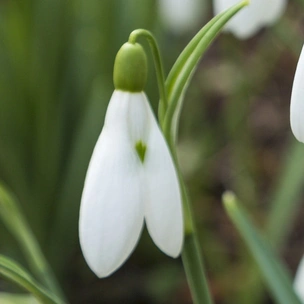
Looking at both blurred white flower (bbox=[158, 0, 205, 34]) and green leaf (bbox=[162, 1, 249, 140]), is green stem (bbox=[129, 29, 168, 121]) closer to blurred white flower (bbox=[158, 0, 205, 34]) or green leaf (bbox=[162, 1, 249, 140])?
green leaf (bbox=[162, 1, 249, 140])

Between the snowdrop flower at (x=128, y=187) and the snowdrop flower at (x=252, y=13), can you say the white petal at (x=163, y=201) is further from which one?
the snowdrop flower at (x=252, y=13)

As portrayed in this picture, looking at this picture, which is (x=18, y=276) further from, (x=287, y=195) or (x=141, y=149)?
(x=287, y=195)

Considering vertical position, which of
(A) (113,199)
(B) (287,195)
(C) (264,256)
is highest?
(A) (113,199)

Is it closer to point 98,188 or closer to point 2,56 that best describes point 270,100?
point 2,56

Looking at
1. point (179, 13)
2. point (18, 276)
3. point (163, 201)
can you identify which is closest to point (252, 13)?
point (163, 201)

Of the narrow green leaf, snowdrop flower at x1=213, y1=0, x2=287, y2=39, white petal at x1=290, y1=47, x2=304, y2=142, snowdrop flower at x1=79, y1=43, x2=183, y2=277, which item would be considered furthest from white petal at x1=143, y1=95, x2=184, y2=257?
the narrow green leaf

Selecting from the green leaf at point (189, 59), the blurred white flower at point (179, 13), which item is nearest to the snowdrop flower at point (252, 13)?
the green leaf at point (189, 59)
